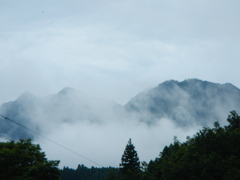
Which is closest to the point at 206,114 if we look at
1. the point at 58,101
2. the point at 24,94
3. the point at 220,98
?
the point at 220,98

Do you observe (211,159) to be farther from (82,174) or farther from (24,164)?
(82,174)

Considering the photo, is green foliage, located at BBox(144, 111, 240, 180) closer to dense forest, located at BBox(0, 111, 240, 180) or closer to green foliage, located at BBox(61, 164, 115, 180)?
dense forest, located at BBox(0, 111, 240, 180)

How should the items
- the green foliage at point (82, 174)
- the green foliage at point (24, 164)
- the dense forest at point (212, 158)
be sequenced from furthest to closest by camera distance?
the green foliage at point (82, 174)
the dense forest at point (212, 158)
the green foliage at point (24, 164)

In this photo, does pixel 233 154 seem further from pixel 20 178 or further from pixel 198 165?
pixel 20 178

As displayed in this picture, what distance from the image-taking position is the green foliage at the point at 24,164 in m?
24.4

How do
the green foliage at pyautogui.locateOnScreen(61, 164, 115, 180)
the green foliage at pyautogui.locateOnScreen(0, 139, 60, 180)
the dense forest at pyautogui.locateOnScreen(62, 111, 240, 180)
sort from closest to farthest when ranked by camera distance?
the green foliage at pyautogui.locateOnScreen(0, 139, 60, 180) < the dense forest at pyautogui.locateOnScreen(62, 111, 240, 180) < the green foliage at pyautogui.locateOnScreen(61, 164, 115, 180)

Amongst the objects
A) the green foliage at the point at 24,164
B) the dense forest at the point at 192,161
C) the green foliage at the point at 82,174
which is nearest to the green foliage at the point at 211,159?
the dense forest at the point at 192,161

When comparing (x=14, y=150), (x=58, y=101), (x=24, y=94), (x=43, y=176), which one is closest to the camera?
(x=43, y=176)

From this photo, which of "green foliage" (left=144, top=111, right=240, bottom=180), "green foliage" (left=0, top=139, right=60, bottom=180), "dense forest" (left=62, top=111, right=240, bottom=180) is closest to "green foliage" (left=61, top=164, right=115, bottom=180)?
"dense forest" (left=62, top=111, right=240, bottom=180)

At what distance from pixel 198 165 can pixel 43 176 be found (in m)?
16.4

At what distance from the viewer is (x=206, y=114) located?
7643 inches

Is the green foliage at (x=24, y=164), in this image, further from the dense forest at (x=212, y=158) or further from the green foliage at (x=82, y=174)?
the green foliage at (x=82, y=174)

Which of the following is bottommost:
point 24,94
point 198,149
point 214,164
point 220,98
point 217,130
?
point 214,164

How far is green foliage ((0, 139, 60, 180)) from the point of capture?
2438 centimetres
